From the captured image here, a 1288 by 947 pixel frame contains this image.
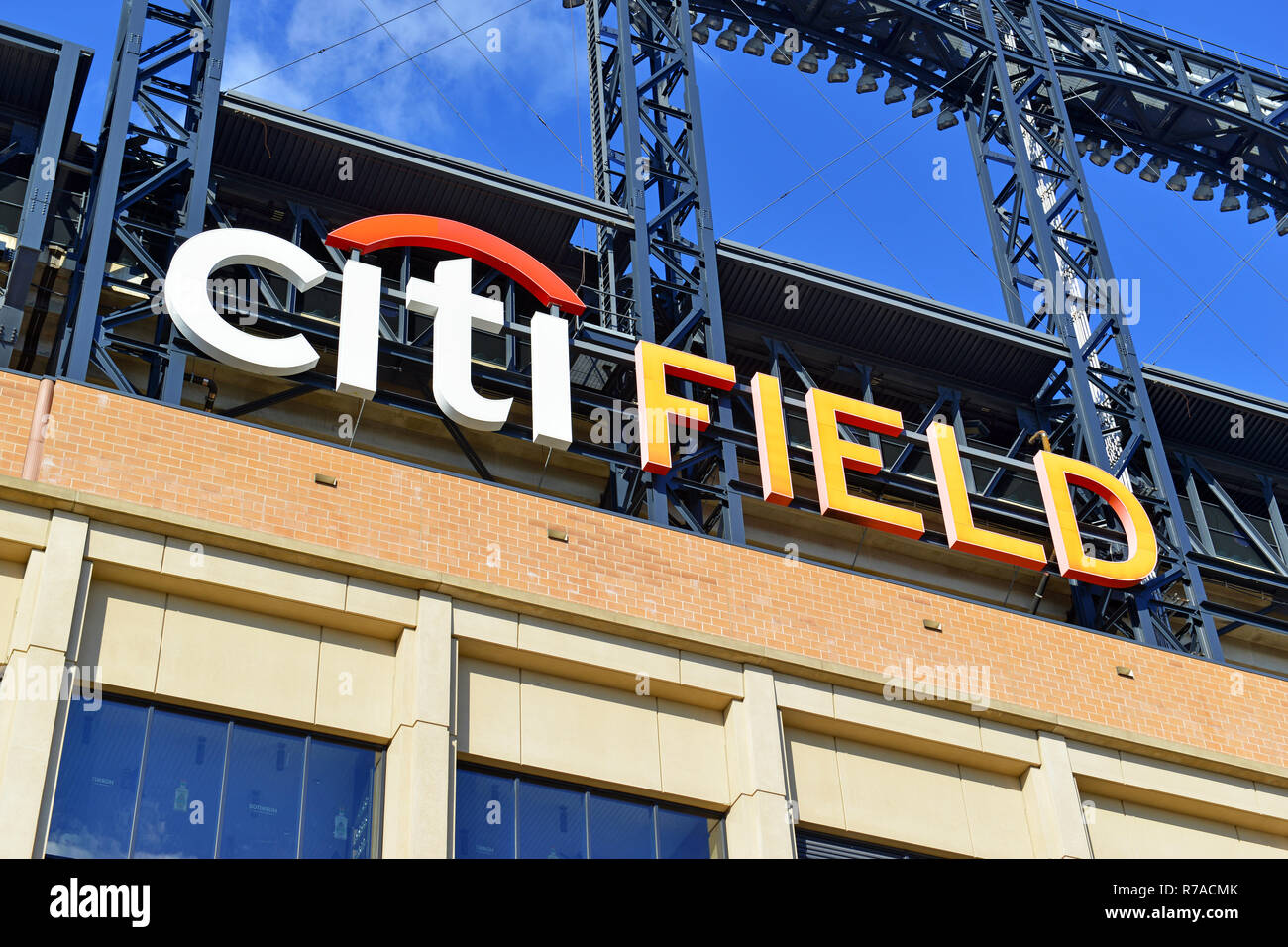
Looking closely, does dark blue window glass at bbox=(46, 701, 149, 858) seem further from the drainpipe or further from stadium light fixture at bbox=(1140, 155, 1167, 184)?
stadium light fixture at bbox=(1140, 155, 1167, 184)

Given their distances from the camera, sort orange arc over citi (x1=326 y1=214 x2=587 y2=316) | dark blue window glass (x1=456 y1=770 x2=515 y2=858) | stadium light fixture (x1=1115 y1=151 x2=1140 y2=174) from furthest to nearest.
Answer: stadium light fixture (x1=1115 y1=151 x2=1140 y2=174) < orange arc over citi (x1=326 y1=214 x2=587 y2=316) < dark blue window glass (x1=456 y1=770 x2=515 y2=858)

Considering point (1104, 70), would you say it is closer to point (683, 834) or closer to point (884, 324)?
point (884, 324)

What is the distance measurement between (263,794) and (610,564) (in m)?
6.14

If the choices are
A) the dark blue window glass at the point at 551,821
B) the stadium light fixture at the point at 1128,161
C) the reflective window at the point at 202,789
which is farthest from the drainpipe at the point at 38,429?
the stadium light fixture at the point at 1128,161

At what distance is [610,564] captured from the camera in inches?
890

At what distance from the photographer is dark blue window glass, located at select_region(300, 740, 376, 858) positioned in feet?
60.1

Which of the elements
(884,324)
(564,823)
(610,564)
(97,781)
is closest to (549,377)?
(610,564)

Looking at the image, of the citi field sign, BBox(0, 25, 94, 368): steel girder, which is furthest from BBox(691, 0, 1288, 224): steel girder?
BBox(0, 25, 94, 368): steel girder

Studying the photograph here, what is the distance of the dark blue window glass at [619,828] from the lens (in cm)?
1984

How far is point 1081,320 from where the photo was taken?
35375 millimetres

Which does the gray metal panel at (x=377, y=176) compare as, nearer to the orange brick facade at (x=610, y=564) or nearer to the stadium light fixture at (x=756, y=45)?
the orange brick facade at (x=610, y=564)

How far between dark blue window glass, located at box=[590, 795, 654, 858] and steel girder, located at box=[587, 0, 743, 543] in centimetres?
561

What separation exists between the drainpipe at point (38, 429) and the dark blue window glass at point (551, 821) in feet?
22.5

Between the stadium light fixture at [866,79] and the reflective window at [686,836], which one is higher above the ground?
the stadium light fixture at [866,79]
